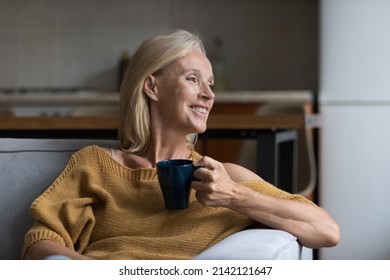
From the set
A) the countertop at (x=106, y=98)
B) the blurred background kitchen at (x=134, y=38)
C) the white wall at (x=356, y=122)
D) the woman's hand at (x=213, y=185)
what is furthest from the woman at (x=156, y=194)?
the blurred background kitchen at (x=134, y=38)

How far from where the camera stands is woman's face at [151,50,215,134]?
145 centimetres

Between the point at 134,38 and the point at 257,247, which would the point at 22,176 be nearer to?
the point at 257,247

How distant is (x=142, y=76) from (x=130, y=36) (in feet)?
11.0

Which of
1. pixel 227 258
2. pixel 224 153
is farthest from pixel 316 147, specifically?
pixel 227 258

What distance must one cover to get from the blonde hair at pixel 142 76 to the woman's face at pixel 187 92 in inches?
0.8

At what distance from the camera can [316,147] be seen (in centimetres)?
385

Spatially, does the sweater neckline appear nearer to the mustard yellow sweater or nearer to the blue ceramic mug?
the mustard yellow sweater

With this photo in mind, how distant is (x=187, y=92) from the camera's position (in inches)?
57.2

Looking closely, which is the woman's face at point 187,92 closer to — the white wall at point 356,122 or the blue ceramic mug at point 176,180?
the blue ceramic mug at point 176,180

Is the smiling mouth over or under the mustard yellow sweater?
over

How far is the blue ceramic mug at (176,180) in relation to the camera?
1244mm

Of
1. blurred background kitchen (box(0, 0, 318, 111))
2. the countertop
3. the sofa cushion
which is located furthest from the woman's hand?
blurred background kitchen (box(0, 0, 318, 111))
